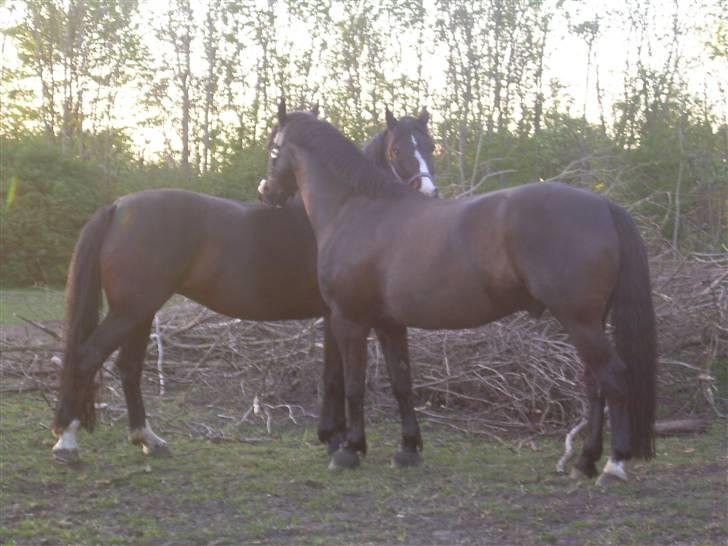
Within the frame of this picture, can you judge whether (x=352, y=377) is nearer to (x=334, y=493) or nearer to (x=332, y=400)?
(x=332, y=400)

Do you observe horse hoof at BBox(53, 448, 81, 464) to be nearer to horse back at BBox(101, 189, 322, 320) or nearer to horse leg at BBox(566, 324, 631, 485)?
horse back at BBox(101, 189, 322, 320)

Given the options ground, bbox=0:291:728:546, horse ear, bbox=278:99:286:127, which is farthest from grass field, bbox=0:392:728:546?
horse ear, bbox=278:99:286:127

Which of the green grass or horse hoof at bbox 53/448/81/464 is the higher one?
the green grass

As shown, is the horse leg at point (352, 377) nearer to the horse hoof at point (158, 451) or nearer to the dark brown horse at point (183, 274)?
the dark brown horse at point (183, 274)

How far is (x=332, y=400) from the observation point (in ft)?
19.3

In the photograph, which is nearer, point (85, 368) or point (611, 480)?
point (611, 480)

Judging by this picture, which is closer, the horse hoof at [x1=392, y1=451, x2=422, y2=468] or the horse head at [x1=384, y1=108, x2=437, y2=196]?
the horse hoof at [x1=392, y1=451, x2=422, y2=468]

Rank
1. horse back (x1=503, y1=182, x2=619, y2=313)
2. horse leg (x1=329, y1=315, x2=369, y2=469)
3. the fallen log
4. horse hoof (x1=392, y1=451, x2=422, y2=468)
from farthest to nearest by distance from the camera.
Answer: the fallen log, horse hoof (x1=392, y1=451, x2=422, y2=468), horse leg (x1=329, y1=315, x2=369, y2=469), horse back (x1=503, y1=182, x2=619, y2=313)

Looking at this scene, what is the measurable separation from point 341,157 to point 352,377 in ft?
4.45

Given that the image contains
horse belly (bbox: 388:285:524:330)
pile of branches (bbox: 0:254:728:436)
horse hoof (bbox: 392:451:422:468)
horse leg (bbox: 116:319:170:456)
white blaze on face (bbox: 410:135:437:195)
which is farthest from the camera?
pile of branches (bbox: 0:254:728:436)

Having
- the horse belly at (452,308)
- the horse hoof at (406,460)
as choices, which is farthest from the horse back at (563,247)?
the horse hoof at (406,460)

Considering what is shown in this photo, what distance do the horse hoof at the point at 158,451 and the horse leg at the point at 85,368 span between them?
480mm

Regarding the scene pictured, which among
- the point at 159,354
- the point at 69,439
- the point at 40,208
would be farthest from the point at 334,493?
the point at 40,208

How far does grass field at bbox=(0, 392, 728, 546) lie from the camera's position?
3.93m
